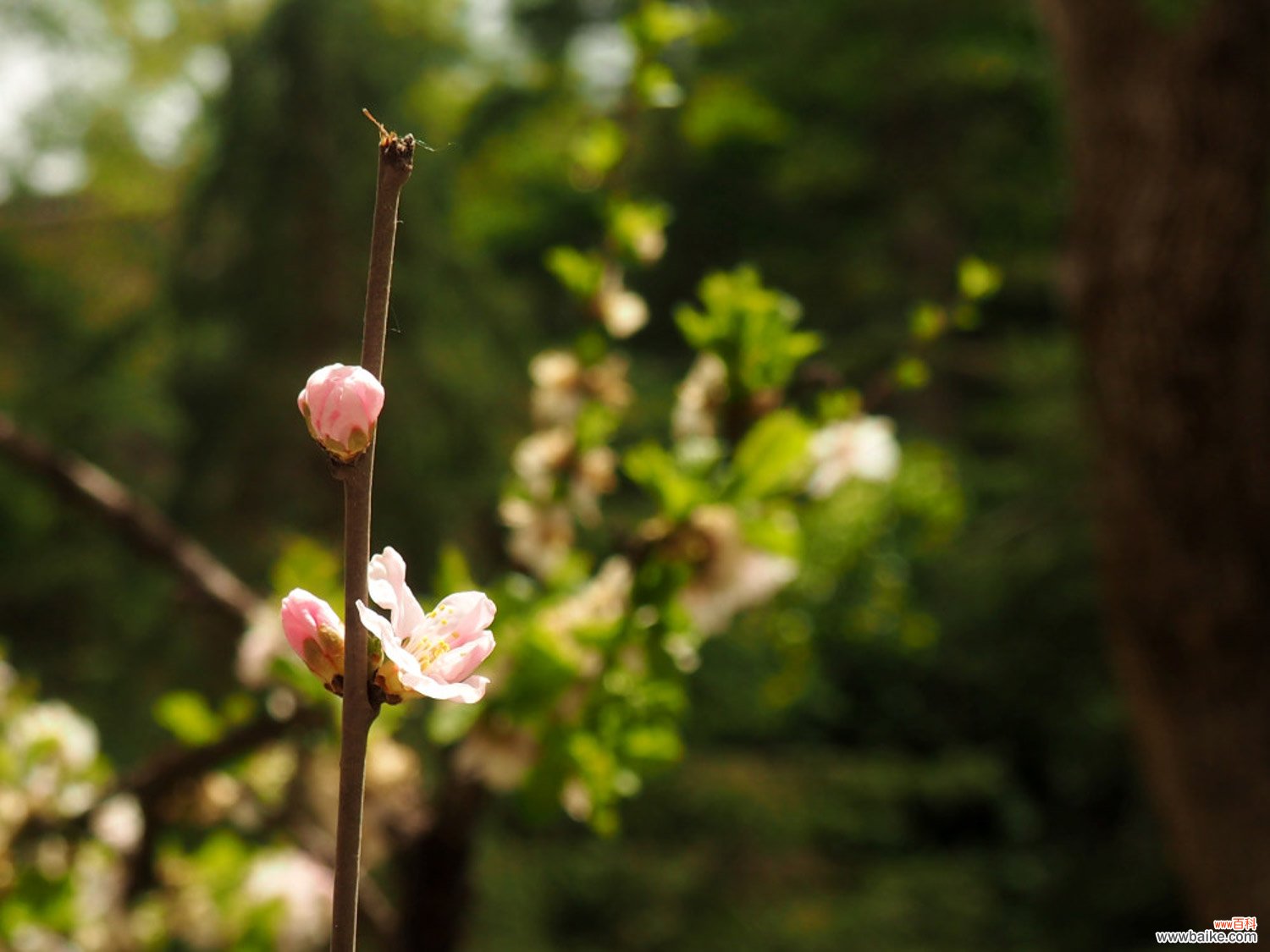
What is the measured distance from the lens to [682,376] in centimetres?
458

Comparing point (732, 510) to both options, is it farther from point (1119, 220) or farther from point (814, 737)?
point (814, 737)

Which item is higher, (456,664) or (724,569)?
(724,569)

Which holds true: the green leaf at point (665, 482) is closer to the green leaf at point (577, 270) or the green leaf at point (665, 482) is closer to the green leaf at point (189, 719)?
the green leaf at point (577, 270)

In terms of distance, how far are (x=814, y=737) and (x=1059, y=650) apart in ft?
3.13

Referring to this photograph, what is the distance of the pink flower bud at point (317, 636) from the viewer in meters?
0.26

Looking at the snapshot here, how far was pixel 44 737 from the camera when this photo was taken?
1.01 meters

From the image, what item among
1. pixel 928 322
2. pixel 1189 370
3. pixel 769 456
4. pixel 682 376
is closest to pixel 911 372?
pixel 928 322

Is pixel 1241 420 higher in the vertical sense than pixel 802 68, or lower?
lower

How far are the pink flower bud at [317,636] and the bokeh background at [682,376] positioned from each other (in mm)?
619

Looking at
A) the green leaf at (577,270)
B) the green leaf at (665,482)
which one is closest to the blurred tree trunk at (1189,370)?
the green leaf at (577,270)

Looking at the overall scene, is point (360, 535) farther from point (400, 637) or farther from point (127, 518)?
point (127, 518)

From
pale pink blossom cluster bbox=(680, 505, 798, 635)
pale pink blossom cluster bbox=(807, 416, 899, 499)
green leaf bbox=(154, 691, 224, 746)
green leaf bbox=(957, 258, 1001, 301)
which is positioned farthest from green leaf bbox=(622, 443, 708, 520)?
green leaf bbox=(154, 691, 224, 746)

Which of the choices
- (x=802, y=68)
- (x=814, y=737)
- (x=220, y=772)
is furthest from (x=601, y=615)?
(x=802, y=68)

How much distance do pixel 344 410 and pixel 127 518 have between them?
0.82 metres
